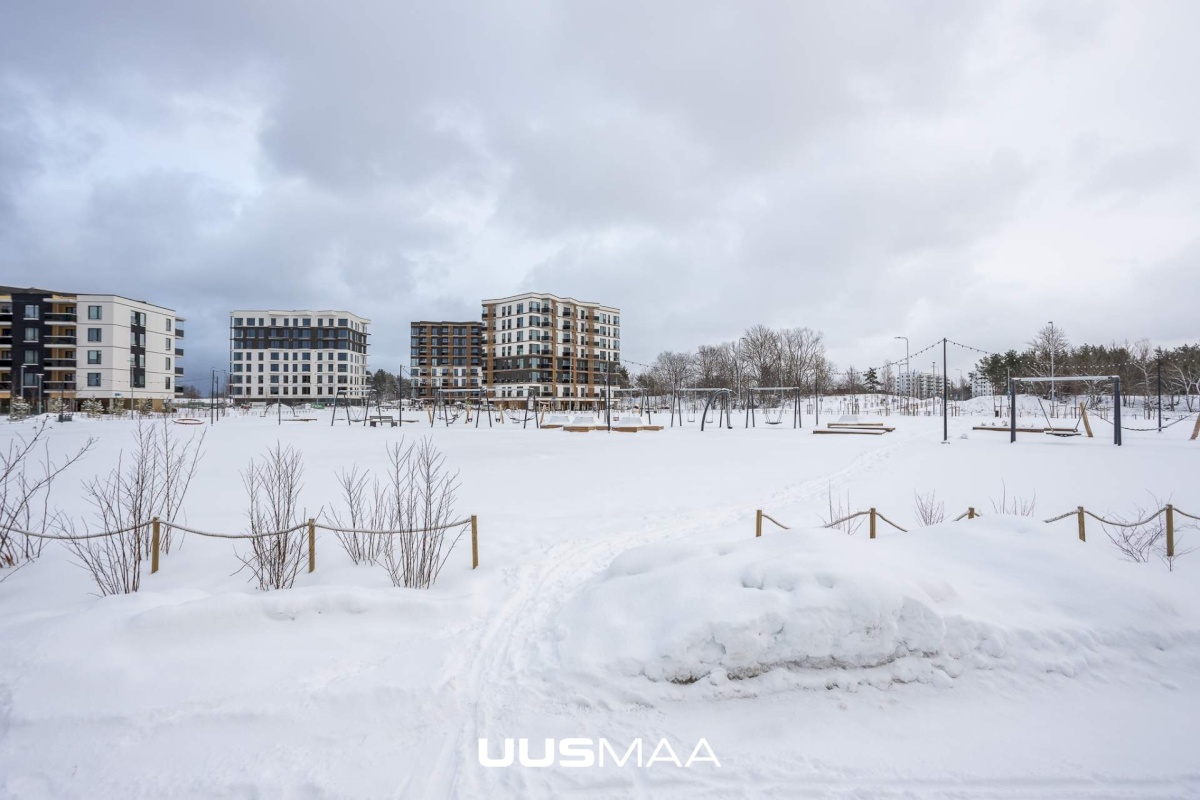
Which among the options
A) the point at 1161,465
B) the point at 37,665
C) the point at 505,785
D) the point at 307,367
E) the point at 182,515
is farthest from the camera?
the point at 307,367

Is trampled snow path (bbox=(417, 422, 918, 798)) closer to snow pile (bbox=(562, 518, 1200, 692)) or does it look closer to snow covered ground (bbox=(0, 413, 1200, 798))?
snow covered ground (bbox=(0, 413, 1200, 798))

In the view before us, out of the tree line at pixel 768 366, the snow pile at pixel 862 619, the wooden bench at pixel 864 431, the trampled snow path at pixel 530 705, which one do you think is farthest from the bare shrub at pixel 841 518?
the tree line at pixel 768 366

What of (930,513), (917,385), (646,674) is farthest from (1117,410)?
(917,385)

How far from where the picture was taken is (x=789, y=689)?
4.82 metres

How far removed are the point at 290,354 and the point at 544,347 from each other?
52.6 meters

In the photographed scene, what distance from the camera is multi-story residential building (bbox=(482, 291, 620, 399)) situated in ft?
311

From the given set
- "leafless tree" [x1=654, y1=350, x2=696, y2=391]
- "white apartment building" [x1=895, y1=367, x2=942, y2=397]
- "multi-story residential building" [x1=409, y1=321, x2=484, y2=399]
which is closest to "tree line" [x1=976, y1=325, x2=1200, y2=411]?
"white apartment building" [x1=895, y1=367, x2=942, y2=397]

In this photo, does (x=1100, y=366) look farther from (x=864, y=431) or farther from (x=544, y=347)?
(x=544, y=347)

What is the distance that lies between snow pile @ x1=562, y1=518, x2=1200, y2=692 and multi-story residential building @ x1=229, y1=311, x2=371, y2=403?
369 feet

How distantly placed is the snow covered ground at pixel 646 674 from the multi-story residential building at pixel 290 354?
4355 inches

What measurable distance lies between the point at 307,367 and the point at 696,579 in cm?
11925

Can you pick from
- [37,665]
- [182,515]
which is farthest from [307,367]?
[37,665]

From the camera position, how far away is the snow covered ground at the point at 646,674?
3850mm

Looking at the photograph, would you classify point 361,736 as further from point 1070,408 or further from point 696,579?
point 1070,408
